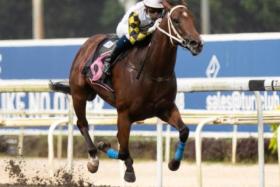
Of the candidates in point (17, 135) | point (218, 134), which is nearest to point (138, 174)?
point (218, 134)

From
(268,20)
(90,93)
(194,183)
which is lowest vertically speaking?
(194,183)

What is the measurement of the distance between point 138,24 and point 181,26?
30.6 inches

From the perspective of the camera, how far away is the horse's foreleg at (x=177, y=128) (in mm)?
8430

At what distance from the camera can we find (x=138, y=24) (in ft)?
28.6

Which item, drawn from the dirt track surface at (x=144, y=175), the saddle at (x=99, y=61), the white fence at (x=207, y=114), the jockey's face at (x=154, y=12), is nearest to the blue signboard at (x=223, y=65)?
the dirt track surface at (x=144, y=175)

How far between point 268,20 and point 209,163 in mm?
25347

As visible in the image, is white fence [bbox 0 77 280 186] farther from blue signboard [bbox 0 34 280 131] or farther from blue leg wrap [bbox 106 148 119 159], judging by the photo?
blue signboard [bbox 0 34 280 131]

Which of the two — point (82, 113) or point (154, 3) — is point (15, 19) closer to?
point (82, 113)

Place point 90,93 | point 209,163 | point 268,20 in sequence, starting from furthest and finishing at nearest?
1. point 268,20
2. point 209,163
3. point 90,93

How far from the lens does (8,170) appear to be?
1091 cm

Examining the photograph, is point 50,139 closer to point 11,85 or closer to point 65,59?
point 11,85

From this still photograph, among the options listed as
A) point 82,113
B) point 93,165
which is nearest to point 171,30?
point 93,165

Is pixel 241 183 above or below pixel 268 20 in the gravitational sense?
below

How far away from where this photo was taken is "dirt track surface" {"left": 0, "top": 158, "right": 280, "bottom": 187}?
33.2 ft
